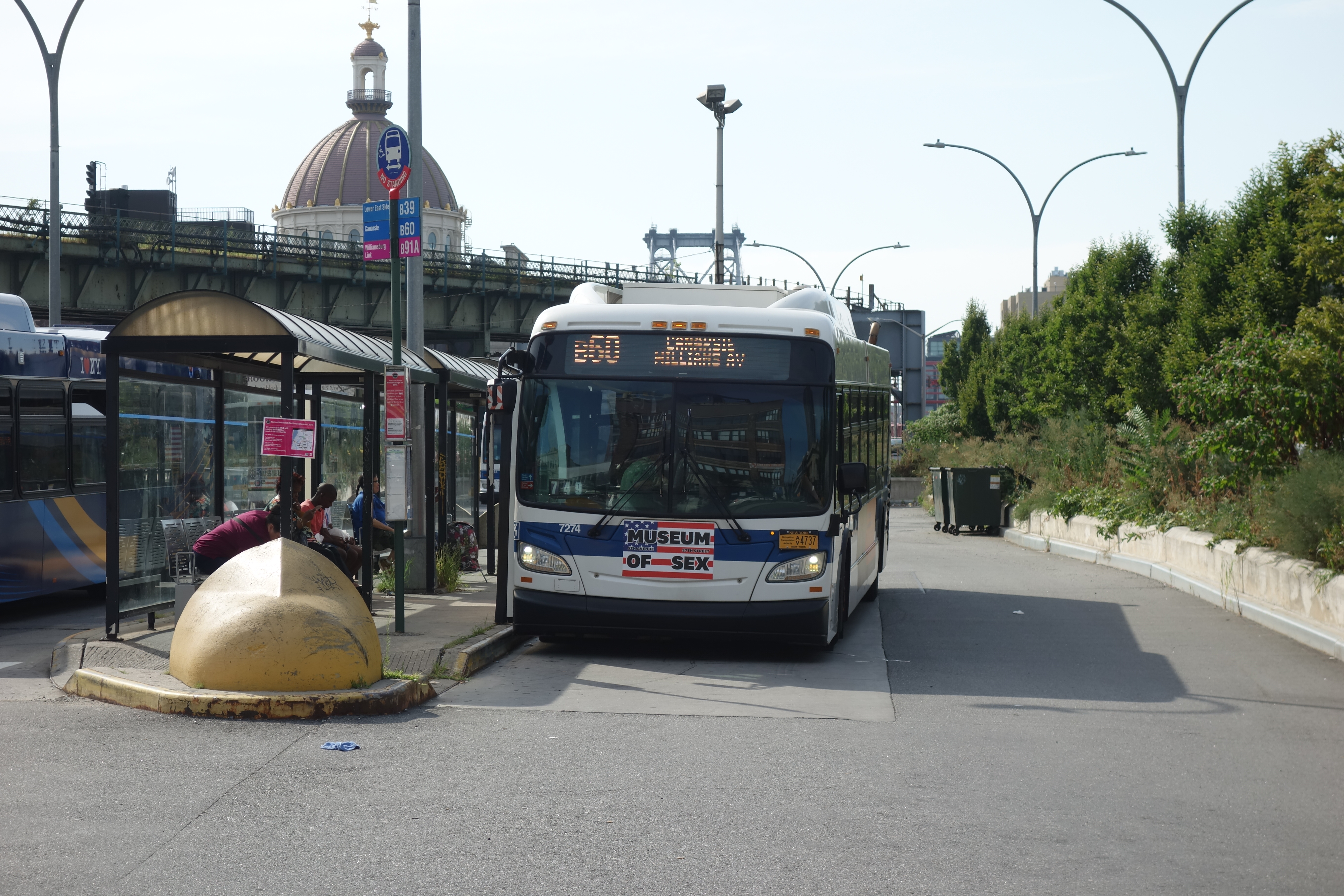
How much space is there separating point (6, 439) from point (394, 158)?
16.6 feet

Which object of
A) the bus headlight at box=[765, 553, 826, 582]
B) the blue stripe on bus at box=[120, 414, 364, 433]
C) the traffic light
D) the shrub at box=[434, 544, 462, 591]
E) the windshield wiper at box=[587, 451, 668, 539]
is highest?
the traffic light

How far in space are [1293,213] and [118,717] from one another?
52.4ft

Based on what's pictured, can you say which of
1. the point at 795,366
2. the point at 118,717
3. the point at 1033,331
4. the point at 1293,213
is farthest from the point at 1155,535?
the point at 1033,331

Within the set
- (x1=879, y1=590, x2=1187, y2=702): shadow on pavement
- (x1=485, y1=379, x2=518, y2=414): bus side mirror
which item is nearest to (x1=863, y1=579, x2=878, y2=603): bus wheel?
(x1=879, y1=590, x2=1187, y2=702): shadow on pavement

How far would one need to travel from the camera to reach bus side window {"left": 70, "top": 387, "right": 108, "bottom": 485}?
15.1 m

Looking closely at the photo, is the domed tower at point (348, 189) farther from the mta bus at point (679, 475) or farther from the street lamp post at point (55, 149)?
the mta bus at point (679, 475)

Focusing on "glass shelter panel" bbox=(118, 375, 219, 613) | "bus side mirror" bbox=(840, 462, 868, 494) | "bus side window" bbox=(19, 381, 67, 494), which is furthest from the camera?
"bus side window" bbox=(19, 381, 67, 494)

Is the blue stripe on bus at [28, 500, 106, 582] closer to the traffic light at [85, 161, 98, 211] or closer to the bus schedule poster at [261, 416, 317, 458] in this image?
the bus schedule poster at [261, 416, 317, 458]

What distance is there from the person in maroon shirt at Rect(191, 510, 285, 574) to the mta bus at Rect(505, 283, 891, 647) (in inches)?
81.7

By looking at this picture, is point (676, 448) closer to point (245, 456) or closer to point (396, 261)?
point (396, 261)

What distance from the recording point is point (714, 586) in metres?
10.9

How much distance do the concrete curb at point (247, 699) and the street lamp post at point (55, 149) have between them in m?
13.3

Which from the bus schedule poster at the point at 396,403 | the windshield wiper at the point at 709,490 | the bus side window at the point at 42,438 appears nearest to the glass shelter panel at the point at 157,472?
the bus schedule poster at the point at 396,403

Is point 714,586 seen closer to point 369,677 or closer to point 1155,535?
point 369,677
